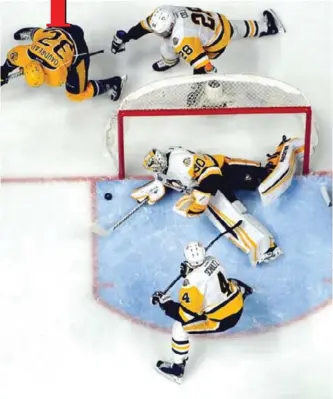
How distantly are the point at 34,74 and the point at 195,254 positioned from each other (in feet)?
3.33

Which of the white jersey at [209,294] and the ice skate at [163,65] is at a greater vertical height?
the ice skate at [163,65]

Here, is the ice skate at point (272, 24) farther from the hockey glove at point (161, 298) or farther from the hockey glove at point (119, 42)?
the hockey glove at point (161, 298)

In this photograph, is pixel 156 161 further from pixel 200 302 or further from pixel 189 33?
pixel 200 302

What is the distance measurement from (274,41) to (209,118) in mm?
479

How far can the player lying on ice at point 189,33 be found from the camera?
196 inches

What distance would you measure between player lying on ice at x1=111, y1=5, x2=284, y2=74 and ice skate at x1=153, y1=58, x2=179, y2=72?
13 mm

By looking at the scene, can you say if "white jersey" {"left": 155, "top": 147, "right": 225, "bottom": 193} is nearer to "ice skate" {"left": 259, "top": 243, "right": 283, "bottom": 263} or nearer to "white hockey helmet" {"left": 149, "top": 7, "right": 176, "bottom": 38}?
"ice skate" {"left": 259, "top": 243, "right": 283, "bottom": 263}

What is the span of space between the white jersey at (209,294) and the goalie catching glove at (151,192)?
19.3 inches

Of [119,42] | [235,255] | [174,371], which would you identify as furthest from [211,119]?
[174,371]

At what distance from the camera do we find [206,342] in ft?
15.4

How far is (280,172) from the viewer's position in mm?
4891

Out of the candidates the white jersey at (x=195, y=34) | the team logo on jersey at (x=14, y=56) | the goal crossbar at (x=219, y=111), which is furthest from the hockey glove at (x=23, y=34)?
the goal crossbar at (x=219, y=111)

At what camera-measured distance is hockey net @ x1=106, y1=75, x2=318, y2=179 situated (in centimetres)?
489

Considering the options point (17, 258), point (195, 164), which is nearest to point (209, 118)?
point (195, 164)
